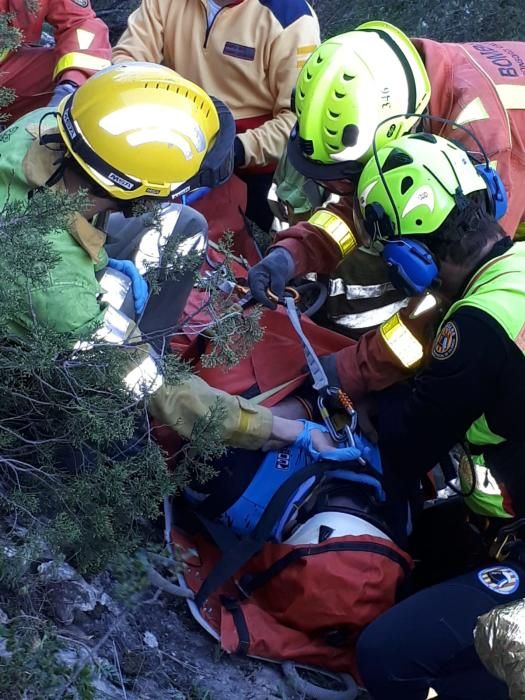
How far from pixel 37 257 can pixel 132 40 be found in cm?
291

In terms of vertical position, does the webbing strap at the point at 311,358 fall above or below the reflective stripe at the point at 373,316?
above

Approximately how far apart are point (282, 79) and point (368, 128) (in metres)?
1.22

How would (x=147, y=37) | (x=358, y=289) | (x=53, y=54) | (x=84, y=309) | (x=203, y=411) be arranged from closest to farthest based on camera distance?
(x=84, y=309), (x=203, y=411), (x=358, y=289), (x=147, y=37), (x=53, y=54)

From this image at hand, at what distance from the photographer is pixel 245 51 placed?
479 cm

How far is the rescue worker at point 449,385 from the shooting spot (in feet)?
9.23

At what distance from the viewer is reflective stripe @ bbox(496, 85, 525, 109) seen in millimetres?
3924

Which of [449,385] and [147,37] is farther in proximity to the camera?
[147,37]

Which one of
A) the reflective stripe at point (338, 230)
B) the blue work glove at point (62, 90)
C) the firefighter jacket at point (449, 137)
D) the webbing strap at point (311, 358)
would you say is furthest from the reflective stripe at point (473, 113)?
the blue work glove at point (62, 90)

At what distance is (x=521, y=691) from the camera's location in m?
1.76

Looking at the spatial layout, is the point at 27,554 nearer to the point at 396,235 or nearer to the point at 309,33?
the point at 396,235

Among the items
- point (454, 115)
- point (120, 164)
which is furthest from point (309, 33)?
point (120, 164)

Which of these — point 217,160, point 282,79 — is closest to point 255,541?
point 217,160

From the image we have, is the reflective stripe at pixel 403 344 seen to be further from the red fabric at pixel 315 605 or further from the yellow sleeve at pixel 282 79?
the yellow sleeve at pixel 282 79

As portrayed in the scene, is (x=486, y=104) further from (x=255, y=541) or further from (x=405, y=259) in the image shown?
(x=255, y=541)
